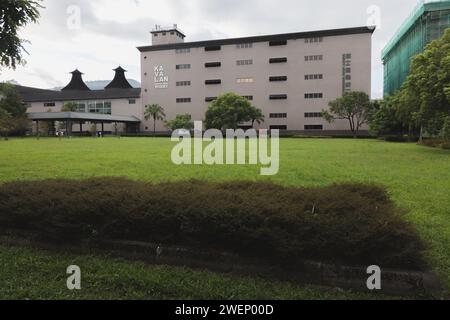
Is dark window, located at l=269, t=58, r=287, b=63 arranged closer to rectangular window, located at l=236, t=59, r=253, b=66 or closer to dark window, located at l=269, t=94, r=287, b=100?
rectangular window, located at l=236, t=59, r=253, b=66

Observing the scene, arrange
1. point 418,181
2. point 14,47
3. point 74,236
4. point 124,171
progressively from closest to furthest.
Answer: point 74,236 < point 14,47 < point 418,181 < point 124,171

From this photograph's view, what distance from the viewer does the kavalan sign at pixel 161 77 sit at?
7712 centimetres

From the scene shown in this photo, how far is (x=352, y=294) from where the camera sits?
11.9 feet

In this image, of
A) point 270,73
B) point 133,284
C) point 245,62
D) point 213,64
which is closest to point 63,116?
point 213,64

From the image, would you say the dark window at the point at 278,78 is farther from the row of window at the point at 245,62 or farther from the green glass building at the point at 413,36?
the green glass building at the point at 413,36

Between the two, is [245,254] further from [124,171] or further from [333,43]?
[333,43]

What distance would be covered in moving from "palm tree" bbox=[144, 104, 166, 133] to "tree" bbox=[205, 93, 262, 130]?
57.0ft

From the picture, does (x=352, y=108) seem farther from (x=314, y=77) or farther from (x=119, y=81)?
(x=119, y=81)

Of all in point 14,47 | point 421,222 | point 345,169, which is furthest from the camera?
point 345,169

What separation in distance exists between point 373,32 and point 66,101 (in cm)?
6374

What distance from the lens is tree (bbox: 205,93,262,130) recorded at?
197ft

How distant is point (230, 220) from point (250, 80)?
6977 centimetres

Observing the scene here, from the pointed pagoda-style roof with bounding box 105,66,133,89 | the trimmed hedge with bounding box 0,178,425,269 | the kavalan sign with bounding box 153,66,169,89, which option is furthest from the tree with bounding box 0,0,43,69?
the pointed pagoda-style roof with bounding box 105,66,133,89
